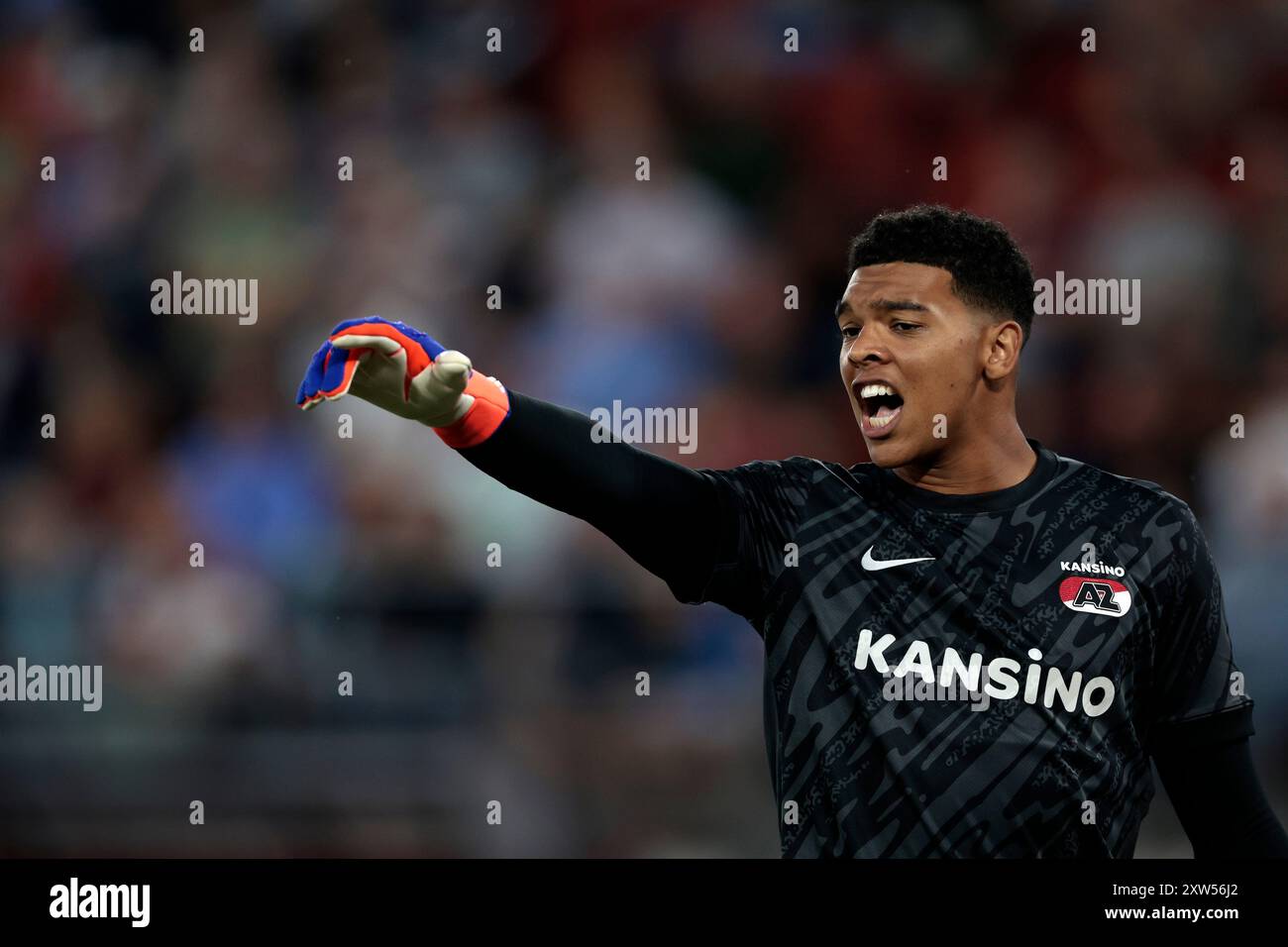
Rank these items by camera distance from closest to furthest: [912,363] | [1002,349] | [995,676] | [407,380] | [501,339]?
[407,380], [995,676], [912,363], [1002,349], [501,339]

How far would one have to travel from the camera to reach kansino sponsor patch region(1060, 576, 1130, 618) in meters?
3.01

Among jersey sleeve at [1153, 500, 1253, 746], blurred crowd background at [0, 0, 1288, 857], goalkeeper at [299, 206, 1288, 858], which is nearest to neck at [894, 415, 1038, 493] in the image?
goalkeeper at [299, 206, 1288, 858]

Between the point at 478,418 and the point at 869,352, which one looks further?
the point at 869,352

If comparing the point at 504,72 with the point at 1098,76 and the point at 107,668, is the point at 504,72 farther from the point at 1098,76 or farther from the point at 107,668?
the point at 107,668

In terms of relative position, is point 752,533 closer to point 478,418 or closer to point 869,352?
point 869,352

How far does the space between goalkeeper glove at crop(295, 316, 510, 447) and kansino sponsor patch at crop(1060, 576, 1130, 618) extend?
1.17 m

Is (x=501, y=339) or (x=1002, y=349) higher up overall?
(x=501, y=339)

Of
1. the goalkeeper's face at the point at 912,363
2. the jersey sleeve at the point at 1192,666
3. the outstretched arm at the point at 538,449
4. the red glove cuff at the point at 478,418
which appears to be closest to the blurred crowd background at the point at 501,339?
the jersey sleeve at the point at 1192,666

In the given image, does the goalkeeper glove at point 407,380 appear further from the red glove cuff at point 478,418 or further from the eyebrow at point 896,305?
the eyebrow at point 896,305

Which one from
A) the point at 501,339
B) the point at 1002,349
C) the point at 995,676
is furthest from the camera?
the point at 501,339

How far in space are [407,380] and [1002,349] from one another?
1311 millimetres

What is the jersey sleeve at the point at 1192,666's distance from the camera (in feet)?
10.0

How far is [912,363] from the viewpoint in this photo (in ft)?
10.4

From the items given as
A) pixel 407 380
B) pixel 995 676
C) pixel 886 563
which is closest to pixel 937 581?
pixel 886 563
